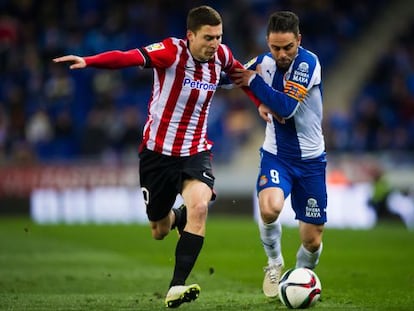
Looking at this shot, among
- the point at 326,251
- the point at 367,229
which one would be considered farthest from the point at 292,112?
the point at 367,229

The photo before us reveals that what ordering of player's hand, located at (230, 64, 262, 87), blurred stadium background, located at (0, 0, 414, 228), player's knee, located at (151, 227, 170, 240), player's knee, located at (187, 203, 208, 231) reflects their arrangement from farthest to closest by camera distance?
blurred stadium background, located at (0, 0, 414, 228) → player's knee, located at (151, 227, 170, 240) → player's hand, located at (230, 64, 262, 87) → player's knee, located at (187, 203, 208, 231)

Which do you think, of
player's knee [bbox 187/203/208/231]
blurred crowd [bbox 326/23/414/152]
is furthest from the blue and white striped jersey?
blurred crowd [bbox 326/23/414/152]

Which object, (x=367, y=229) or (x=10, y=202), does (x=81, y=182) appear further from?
(x=367, y=229)

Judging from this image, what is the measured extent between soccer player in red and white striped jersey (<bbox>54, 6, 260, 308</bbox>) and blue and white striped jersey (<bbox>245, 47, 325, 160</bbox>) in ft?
0.75

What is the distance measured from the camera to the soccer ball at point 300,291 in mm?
6969

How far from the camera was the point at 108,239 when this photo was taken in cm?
1429

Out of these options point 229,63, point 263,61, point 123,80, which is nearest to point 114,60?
point 229,63

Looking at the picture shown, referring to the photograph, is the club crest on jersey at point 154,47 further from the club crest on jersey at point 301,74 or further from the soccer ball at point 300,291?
the soccer ball at point 300,291

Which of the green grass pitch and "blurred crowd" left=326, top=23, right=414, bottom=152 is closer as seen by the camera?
the green grass pitch

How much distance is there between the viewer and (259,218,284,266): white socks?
7750 mm

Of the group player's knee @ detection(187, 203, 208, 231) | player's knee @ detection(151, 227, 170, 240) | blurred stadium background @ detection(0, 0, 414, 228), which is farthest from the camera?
blurred stadium background @ detection(0, 0, 414, 228)

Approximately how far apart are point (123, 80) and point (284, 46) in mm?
12810

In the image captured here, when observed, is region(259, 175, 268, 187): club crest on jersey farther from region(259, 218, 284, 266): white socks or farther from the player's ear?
the player's ear

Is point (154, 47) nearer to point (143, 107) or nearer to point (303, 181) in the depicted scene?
point (303, 181)
